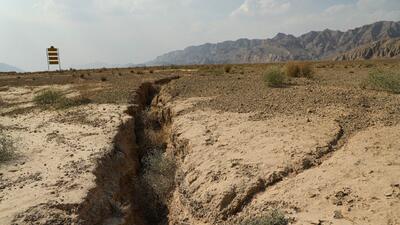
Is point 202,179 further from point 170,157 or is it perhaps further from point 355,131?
point 355,131

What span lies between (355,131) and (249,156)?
2496mm

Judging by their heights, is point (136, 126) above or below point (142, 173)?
above

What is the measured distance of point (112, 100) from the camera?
50.3ft

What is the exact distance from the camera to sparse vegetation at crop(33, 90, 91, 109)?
603 inches

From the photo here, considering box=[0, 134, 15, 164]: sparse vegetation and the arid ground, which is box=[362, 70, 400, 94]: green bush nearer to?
the arid ground

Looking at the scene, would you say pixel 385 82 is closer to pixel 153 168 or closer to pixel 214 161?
pixel 214 161

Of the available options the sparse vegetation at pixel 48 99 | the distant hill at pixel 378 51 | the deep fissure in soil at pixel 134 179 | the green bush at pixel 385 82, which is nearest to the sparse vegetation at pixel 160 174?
the deep fissure in soil at pixel 134 179

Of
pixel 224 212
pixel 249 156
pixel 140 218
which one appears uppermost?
pixel 249 156

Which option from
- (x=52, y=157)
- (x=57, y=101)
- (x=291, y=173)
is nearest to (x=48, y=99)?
(x=57, y=101)

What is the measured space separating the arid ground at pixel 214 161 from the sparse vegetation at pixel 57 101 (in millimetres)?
1026

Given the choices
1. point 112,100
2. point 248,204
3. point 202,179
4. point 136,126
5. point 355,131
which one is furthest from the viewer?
point 112,100

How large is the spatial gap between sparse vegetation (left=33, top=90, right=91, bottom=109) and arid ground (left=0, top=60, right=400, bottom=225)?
40.4 inches

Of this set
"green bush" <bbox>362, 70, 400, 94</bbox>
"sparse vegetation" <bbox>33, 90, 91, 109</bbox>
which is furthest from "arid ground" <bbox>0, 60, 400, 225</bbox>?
"sparse vegetation" <bbox>33, 90, 91, 109</bbox>

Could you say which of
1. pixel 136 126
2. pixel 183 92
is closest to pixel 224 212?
pixel 136 126
